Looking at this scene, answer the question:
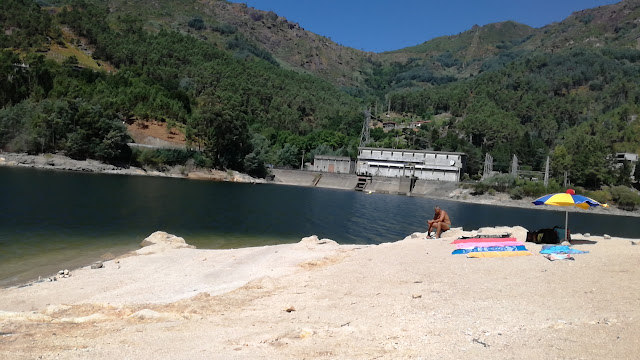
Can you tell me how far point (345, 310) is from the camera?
905cm

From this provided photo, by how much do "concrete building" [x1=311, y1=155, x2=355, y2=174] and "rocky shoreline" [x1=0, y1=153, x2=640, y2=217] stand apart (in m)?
14.3

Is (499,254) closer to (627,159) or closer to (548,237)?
(548,237)

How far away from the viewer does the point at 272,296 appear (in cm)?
1100

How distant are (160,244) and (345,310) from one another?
12976 millimetres

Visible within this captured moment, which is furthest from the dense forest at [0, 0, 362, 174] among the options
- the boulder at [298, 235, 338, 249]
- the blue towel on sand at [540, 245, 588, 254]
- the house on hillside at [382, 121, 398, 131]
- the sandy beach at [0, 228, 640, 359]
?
the blue towel on sand at [540, 245, 588, 254]

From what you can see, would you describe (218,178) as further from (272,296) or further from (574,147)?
(574,147)

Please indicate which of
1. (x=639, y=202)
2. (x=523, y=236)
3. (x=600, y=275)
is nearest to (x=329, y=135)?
(x=639, y=202)

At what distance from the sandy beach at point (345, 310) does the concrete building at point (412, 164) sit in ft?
278

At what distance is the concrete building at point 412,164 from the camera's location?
9762 centimetres

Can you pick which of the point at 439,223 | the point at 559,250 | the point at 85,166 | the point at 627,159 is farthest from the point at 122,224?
the point at 627,159

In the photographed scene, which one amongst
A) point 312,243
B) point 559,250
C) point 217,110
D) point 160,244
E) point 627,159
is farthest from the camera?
point 627,159

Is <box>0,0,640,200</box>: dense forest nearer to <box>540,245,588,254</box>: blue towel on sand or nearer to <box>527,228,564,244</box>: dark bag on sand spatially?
<box>527,228,564,244</box>: dark bag on sand

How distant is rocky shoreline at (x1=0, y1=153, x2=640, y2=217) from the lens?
232 feet

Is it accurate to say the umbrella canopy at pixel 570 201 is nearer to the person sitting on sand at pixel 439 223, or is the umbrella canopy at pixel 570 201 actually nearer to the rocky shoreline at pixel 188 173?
the person sitting on sand at pixel 439 223
